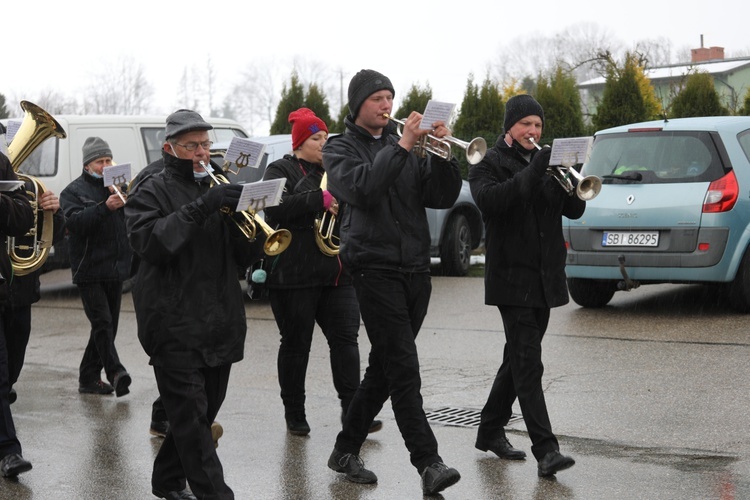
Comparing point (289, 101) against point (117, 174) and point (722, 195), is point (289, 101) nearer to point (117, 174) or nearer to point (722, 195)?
point (722, 195)

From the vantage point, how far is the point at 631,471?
553 centimetres

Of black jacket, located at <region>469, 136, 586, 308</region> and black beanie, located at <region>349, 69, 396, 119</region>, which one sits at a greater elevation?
black beanie, located at <region>349, 69, 396, 119</region>

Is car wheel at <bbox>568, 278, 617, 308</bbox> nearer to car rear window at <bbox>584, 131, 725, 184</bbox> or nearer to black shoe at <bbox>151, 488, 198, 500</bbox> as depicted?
car rear window at <bbox>584, 131, 725, 184</bbox>

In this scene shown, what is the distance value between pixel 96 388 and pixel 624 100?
1243cm

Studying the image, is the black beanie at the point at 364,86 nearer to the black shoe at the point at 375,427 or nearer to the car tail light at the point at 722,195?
the black shoe at the point at 375,427

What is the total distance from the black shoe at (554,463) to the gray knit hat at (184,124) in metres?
2.22

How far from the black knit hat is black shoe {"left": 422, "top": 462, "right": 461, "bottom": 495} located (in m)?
1.80

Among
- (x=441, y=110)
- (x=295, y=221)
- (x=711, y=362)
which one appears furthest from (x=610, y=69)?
(x=441, y=110)

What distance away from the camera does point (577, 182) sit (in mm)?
5719

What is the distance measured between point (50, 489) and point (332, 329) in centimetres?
183

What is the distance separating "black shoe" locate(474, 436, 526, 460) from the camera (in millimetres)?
5898

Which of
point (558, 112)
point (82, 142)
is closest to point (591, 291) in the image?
point (82, 142)

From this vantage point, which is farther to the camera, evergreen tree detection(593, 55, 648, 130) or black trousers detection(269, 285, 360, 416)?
evergreen tree detection(593, 55, 648, 130)

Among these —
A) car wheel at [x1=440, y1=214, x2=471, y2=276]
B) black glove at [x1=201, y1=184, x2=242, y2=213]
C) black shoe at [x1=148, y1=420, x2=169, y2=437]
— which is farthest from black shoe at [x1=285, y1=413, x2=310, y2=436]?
car wheel at [x1=440, y1=214, x2=471, y2=276]
